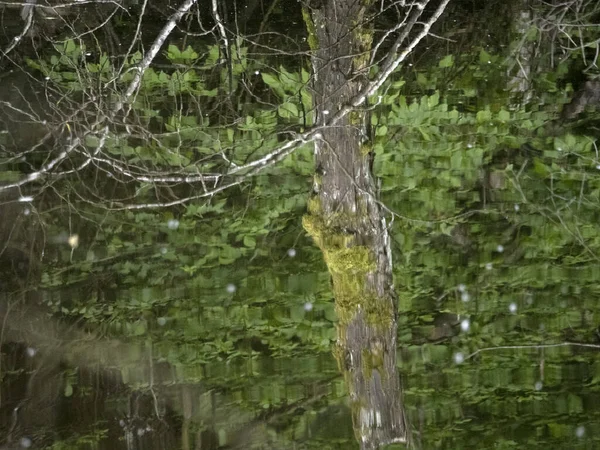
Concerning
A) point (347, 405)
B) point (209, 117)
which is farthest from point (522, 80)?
point (347, 405)

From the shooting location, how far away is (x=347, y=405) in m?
3.57

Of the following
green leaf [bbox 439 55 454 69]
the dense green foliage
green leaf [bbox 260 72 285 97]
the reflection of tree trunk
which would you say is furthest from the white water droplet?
green leaf [bbox 439 55 454 69]

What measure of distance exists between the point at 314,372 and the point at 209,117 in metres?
2.35

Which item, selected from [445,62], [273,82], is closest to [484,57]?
[445,62]

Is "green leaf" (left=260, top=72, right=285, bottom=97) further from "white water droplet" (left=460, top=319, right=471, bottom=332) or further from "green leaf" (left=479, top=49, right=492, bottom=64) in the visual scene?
"white water droplet" (left=460, top=319, right=471, bottom=332)

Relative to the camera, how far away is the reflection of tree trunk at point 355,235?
3.16 metres

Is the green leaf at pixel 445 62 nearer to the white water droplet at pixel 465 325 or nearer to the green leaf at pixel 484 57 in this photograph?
the green leaf at pixel 484 57

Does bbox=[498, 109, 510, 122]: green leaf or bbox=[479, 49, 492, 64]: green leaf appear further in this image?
bbox=[479, 49, 492, 64]: green leaf

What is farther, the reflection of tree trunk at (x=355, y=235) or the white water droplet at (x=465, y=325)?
the white water droplet at (x=465, y=325)

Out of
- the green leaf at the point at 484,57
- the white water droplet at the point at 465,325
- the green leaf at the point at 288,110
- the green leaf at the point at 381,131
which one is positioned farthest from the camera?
the green leaf at the point at 484,57

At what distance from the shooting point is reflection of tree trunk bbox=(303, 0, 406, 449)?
316 cm

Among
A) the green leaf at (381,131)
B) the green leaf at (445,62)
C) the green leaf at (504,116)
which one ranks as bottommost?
the green leaf at (381,131)

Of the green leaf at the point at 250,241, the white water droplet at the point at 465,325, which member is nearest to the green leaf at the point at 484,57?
the green leaf at the point at 250,241

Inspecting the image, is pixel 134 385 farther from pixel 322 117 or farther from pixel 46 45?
pixel 46 45
